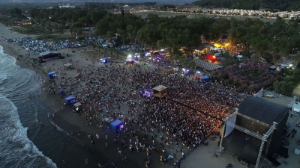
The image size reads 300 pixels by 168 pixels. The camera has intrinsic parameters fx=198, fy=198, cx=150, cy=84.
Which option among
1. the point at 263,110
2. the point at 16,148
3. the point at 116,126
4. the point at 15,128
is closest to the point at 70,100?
the point at 15,128

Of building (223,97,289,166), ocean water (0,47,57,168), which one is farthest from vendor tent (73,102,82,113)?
building (223,97,289,166)

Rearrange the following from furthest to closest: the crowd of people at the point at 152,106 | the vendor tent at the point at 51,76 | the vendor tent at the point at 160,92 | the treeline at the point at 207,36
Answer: the treeline at the point at 207,36 < the vendor tent at the point at 51,76 < the vendor tent at the point at 160,92 < the crowd of people at the point at 152,106

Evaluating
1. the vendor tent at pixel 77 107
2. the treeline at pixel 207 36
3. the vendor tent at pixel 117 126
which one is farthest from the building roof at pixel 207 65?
the vendor tent at pixel 77 107

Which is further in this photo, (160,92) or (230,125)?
(160,92)

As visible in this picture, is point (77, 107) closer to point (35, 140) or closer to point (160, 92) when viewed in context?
point (35, 140)

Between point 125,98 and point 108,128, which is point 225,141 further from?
point 125,98

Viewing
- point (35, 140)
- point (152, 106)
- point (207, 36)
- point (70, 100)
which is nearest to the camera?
point (35, 140)

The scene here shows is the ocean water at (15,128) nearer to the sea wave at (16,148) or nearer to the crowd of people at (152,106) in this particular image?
the sea wave at (16,148)
